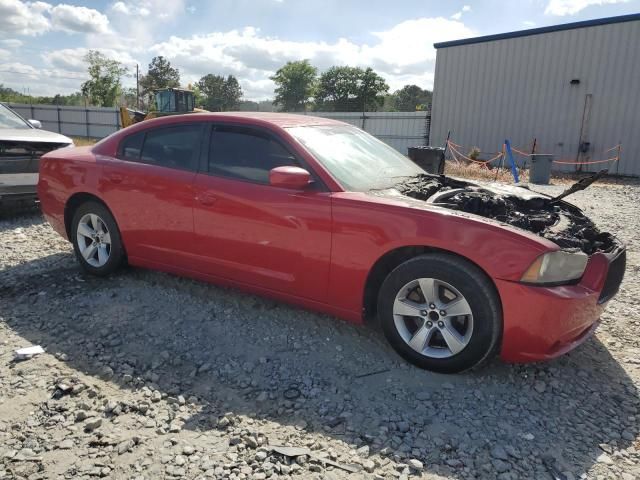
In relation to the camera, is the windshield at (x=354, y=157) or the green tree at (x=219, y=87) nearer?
Answer: the windshield at (x=354, y=157)

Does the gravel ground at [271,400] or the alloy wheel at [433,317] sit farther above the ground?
the alloy wheel at [433,317]

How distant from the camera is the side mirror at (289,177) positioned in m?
3.21

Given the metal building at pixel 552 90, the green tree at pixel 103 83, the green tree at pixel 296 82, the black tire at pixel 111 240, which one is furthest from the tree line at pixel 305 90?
the black tire at pixel 111 240

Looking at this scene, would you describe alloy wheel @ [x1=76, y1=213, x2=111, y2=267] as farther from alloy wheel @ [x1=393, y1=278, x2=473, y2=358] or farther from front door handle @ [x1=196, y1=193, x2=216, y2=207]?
alloy wheel @ [x1=393, y1=278, x2=473, y2=358]

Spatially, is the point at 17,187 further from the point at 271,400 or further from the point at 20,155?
the point at 271,400

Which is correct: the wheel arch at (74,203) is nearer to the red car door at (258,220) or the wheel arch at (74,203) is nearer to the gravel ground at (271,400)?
the gravel ground at (271,400)

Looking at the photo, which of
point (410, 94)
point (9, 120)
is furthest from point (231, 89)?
point (9, 120)

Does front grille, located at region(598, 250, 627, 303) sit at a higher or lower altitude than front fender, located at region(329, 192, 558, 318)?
lower

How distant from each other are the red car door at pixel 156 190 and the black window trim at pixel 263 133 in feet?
0.23

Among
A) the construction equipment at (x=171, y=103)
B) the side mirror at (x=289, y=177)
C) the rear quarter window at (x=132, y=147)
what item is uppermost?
the construction equipment at (x=171, y=103)

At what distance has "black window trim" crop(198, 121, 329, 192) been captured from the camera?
10.9 ft

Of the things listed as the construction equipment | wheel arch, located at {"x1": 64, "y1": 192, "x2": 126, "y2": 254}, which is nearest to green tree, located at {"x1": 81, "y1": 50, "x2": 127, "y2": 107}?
the construction equipment

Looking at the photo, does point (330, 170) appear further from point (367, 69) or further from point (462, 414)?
point (367, 69)

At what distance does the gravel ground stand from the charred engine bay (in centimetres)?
80
